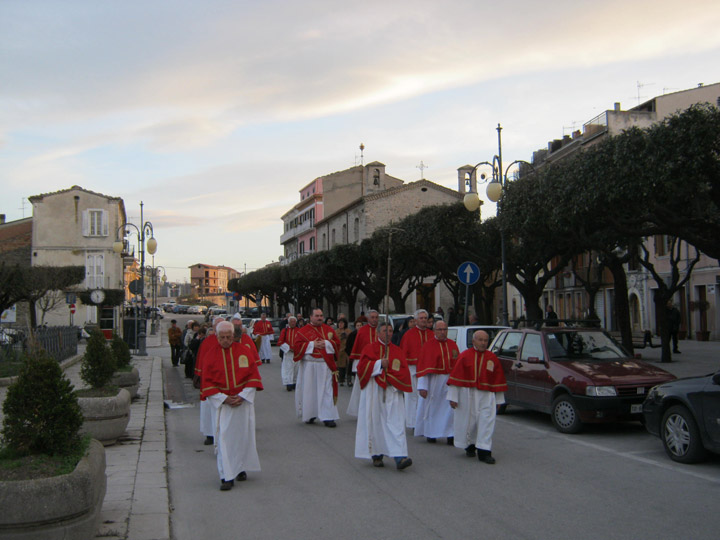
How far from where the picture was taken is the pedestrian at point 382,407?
8.12m

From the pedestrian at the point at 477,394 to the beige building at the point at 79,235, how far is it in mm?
47910

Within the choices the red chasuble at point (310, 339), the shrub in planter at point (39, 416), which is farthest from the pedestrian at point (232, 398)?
the red chasuble at point (310, 339)

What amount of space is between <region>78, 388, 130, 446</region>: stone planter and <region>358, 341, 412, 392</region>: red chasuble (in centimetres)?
331

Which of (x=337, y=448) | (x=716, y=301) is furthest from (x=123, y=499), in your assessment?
(x=716, y=301)

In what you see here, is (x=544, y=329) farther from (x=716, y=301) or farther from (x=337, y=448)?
(x=716, y=301)

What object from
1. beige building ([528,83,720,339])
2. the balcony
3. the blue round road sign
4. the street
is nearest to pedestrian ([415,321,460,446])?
the street

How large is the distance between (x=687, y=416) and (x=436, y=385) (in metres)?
3.33

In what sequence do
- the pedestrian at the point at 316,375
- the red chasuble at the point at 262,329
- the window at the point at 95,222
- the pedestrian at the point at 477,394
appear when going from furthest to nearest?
the window at the point at 95,222 < the red chasuble at the point at 262,329 < the pedestrian at the point at 316,375 < the pedestrian at the point at 477,394

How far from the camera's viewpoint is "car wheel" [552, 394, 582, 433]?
33.2 feet

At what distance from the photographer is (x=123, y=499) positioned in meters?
6.68

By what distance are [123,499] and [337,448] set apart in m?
3.47

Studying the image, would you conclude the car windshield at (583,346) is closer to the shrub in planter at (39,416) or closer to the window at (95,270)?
the shrub in planter at (39,416)

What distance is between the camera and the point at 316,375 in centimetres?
1164

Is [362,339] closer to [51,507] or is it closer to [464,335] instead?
[464,335]
